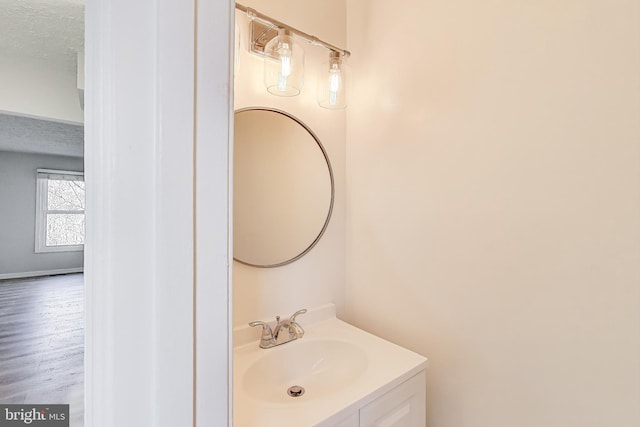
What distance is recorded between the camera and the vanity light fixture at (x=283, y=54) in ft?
3.47

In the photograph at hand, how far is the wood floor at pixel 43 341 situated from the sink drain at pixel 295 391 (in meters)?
Answer: 0.75

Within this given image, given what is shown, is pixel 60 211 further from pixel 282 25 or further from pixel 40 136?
pixel 282 25

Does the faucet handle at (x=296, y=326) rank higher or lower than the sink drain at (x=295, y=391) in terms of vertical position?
higher

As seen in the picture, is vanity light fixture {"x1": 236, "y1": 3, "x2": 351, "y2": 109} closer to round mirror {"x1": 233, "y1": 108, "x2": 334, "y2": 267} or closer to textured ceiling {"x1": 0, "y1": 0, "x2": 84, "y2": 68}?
round mirror {"x1": 233, "y1": 108, "x2": 334, "y2": 267}

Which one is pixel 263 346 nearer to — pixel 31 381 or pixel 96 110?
pixel 31 381

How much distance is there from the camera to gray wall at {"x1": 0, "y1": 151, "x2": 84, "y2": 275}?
363mm

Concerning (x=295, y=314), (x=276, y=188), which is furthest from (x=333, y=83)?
(x=295, y=314)

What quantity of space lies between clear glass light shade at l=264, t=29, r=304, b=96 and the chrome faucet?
2.85 ft

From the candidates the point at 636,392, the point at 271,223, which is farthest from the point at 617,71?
the point at 271,223

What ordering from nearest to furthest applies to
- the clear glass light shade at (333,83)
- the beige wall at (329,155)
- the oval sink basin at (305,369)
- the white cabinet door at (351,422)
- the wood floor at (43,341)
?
1. the wood floor at (43,341)
2. the white cabinet door at (351,422)
3. the oval sink basin at (305,369)
4. the beige wall at (329,155)
5. the clear glass light shade at (333,83)

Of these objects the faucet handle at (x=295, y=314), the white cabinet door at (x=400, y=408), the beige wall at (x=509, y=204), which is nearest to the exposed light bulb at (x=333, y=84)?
the beige wall at (x=509, y=204)

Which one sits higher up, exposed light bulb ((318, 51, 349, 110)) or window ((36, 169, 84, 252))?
exposed light bulb ((318, 51, 349, 110))

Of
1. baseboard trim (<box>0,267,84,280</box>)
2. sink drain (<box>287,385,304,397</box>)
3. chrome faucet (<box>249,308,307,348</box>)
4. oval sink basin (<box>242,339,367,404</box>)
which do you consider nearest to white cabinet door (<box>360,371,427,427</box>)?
oval sink basin (<box>242,339,367,404</box>)

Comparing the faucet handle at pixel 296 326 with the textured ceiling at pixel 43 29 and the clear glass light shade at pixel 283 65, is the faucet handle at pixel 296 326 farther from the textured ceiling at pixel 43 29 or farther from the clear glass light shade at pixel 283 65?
the textured ceiling at pixel 43 29
